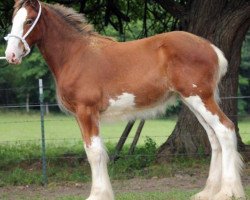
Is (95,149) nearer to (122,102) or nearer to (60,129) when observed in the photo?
(122,102)

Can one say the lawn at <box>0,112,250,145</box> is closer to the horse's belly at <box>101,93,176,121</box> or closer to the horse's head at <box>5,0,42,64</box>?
the horse's belly at <box>101,93,176,121</box>

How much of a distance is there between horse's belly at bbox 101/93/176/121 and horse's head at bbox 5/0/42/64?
1161mm

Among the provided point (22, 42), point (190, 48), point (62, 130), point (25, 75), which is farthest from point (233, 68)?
point (25, 75)

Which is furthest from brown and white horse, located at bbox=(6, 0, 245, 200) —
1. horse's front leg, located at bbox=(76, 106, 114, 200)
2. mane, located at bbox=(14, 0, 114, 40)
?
mane, located at bbox=(14, 0, 114, 40)

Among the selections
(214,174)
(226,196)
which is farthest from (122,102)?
(226,196)

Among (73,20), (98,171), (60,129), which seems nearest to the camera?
(98,171)

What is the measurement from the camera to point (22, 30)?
6.45m

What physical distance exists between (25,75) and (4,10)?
98.1ft

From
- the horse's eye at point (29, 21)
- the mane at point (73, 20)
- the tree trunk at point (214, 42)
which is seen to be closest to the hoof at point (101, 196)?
→ the mane at point (73, 20)

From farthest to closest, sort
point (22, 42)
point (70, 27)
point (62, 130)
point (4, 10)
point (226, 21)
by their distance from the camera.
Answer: point (62, 130) < point (4, 10) < point (226, 21) < point (70, 27) < point (22, 42)

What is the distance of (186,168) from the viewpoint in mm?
10320

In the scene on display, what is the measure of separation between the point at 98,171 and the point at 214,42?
4617 mm

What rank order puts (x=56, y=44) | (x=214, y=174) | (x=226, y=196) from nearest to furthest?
(x=226, y=196)
(x=214, y=174)
(x=56, y=44)

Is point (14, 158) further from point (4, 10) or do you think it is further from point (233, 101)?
point (233, 101)
